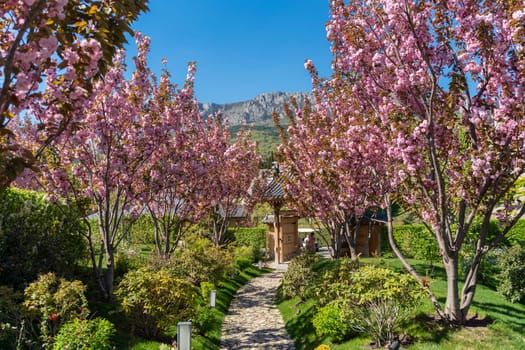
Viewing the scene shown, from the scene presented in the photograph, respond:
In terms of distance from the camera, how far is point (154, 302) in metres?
7.99

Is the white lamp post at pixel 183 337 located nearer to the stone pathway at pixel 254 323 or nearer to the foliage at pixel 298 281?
the stone pathway at pixel 254 323

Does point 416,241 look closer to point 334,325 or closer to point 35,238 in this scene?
point 334,325

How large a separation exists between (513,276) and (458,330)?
554 cm

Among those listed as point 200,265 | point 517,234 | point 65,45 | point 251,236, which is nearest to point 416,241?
point 517,234

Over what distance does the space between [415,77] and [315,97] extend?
660cm

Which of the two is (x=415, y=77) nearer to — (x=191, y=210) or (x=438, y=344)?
(x=438, y=344)

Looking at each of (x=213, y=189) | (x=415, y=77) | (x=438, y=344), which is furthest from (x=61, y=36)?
(x=213, y=189)

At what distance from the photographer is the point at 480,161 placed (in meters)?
6.25

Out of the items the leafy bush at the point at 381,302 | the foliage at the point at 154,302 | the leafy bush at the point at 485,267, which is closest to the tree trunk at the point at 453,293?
the leafy bush at the point at 381,302

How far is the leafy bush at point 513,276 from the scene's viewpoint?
11062mm

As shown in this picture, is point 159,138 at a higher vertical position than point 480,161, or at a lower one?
higher

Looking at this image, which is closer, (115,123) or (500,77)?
(500,77)

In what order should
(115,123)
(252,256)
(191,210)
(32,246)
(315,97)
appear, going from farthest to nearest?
(252,256)
(191,210)
(315,97)
(115,123)
(32,246)

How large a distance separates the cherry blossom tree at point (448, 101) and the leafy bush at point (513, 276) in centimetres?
506
